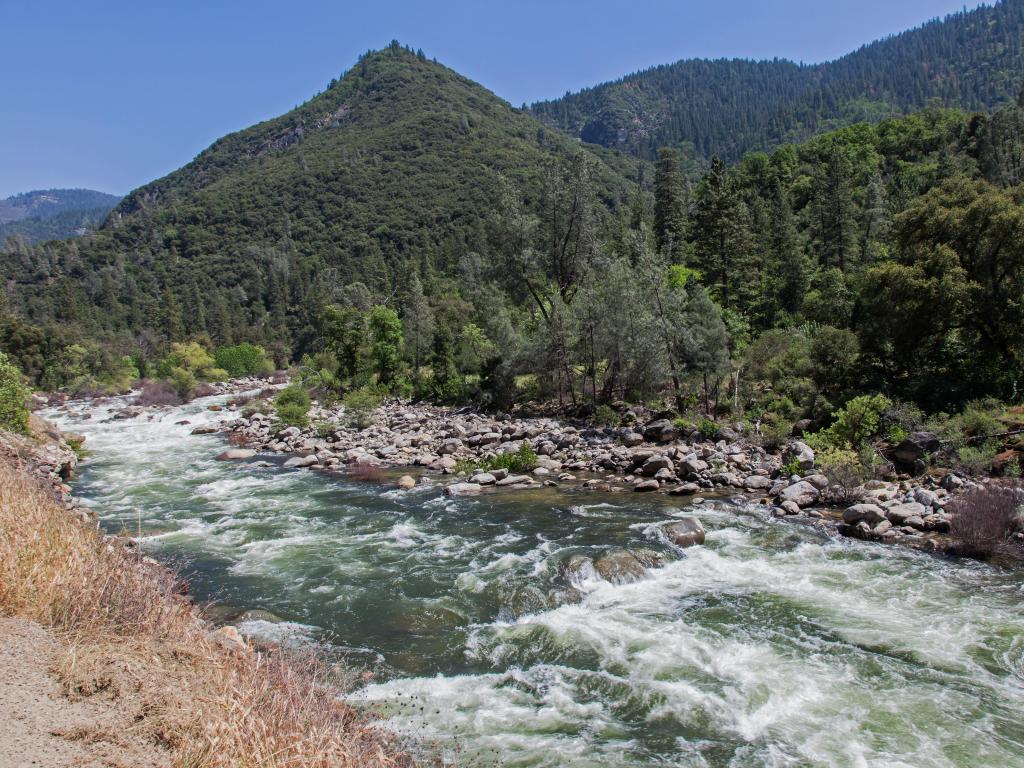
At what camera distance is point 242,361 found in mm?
76375

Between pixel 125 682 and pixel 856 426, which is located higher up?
pixel 125 682

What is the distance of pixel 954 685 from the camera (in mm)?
8328

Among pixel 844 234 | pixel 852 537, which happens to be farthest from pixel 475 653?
pixel 844 234

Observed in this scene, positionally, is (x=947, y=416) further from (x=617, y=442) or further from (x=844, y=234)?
(x=844, y=234)

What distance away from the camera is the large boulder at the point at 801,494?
16641 mm

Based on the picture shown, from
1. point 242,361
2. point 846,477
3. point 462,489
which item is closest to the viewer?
point 846,477

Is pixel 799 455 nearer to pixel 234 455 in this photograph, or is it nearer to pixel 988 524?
pixel 988 524

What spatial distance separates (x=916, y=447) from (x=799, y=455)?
10.6ft

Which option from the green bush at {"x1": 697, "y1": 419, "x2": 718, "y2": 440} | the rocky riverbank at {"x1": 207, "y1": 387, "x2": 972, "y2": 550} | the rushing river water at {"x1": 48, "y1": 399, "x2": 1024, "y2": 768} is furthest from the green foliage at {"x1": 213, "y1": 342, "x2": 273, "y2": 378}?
the green bush at {"x1": 697, "y1": 419, "x2": 718, "y2": 440}

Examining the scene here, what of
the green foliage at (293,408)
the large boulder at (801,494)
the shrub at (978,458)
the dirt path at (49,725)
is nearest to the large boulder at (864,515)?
the large boulder at (801,494)

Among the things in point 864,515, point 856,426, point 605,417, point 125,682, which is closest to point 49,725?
point 125,682

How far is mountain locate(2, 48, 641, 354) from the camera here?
103m

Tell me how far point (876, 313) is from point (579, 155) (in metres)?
16.4

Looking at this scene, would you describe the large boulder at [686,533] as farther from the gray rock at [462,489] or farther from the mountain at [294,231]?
the mountain at [294,231]
